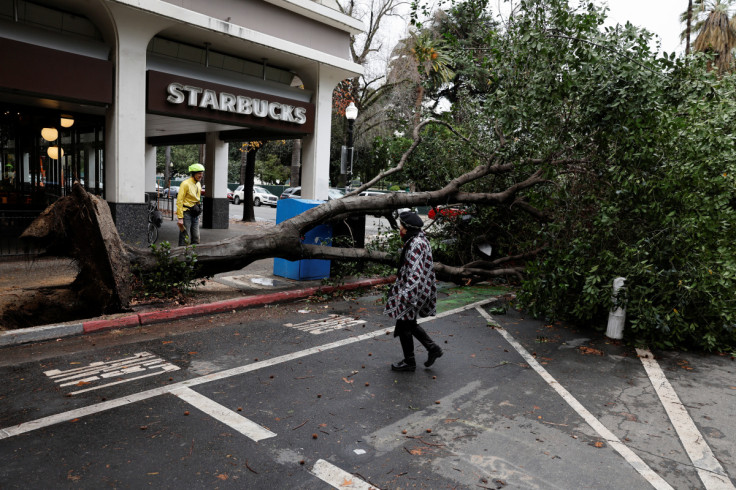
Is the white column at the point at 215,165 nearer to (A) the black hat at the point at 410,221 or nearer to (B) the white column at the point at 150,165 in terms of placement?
(B) the white column at the point at 150,165

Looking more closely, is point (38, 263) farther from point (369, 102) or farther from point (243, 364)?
point (369, 102)

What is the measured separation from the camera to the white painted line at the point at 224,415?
4102 millimetres

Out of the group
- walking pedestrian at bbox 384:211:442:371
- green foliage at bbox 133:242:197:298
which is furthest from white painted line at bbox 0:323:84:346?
walking pedestrian at bbox 384:211:442:371

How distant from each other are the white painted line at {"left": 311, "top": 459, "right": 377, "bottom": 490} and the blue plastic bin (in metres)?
6.64

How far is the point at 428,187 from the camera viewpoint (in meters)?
13.0

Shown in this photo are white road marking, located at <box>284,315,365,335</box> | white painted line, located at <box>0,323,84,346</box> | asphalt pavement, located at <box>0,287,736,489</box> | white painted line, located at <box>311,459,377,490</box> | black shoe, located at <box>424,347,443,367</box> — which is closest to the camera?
white painted line, located at <box>311,459,377,490</box>

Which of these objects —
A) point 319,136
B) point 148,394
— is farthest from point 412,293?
point 319,136

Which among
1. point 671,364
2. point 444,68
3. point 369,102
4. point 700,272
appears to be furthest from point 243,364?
point 369,102

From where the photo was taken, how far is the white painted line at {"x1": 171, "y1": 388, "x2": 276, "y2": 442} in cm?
410

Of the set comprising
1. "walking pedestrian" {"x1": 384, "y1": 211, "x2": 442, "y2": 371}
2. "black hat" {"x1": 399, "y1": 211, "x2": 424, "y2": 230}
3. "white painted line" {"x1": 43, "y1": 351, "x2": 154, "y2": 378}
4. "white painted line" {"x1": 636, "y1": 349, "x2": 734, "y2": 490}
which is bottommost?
"white painted line" {"x1": 43, "y1": 351, "x2": 154, "y2": 378}

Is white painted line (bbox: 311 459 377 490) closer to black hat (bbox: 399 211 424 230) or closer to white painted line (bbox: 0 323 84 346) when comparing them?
black hat (bbox: 399 211 424 230)

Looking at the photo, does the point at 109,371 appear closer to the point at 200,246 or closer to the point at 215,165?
the point at 200,246

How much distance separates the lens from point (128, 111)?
10.8 m

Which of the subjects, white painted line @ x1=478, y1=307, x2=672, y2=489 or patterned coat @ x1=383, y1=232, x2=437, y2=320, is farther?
patterned coat @ x1=383, y1=232, x2=437, y2=320
